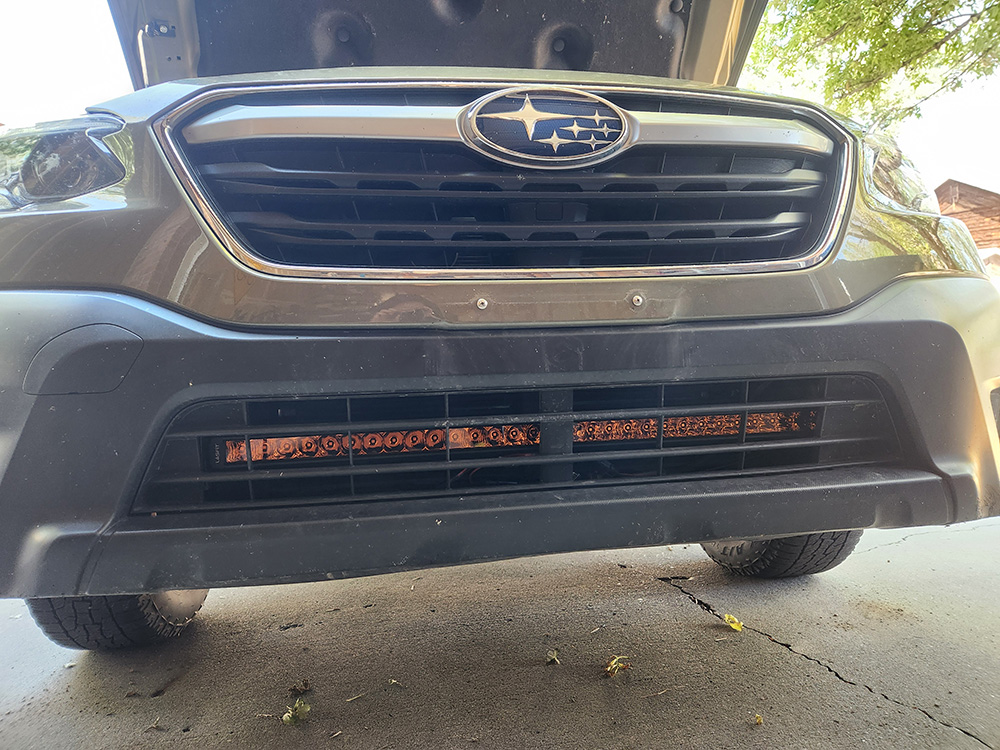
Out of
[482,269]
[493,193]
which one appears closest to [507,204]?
[493,193]

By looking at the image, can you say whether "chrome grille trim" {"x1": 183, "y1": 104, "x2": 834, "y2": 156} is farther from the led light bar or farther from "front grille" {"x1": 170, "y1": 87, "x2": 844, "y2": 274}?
the led light bar

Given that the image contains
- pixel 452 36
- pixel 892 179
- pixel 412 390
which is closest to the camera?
pixel 412 390

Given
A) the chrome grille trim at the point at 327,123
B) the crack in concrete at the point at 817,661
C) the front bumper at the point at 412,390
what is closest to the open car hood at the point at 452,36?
the chrome grille trim at the point at 327,123

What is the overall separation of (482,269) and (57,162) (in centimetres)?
83

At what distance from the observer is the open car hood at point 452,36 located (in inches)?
86.7

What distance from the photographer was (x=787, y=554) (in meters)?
2.12

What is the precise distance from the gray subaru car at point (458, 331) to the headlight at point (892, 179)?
0.01m

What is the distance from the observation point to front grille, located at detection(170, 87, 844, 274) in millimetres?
1201

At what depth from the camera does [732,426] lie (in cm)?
134

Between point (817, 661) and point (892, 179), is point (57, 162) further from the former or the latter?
point (817, 661)

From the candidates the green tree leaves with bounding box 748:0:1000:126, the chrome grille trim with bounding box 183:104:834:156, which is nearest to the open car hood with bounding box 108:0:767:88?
the chrome grille trim with bounding box 183:104:834:156

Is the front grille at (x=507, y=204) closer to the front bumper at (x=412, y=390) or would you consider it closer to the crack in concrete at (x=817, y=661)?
the front bumper at (x=412, y=390)

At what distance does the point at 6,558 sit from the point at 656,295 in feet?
4.00

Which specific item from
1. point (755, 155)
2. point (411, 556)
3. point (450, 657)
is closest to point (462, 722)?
point (450, 657)
